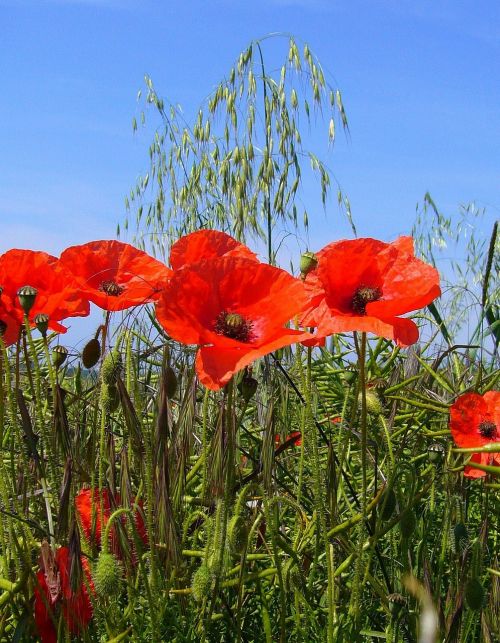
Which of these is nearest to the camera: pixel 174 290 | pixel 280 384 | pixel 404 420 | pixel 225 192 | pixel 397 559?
pixel 174 290

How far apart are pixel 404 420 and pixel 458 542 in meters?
0.64

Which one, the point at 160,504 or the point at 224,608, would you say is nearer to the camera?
the point at 160,504

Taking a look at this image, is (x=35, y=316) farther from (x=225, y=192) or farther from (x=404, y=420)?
(x=225, y=192)

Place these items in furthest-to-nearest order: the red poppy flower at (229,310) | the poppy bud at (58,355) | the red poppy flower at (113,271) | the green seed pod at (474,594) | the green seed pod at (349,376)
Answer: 1. the green seed pod at (349,376)
2. the poppy bud at (58,355)
3. the red poppy flower at (113,271)
4. the green seed pod at (474,594)
5. the red poppy flower at (229,310)

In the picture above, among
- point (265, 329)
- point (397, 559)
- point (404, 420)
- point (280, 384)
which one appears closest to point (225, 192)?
point (404, 420)

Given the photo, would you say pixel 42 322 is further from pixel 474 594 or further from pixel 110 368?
pixel 474 594

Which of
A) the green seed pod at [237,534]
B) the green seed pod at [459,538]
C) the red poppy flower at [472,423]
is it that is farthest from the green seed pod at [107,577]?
the red poppy flower at [472,423]

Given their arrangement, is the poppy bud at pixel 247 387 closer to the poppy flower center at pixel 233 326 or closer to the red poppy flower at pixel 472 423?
the poppy flower center at pixel 233 326

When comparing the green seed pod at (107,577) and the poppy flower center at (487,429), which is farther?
the poppy flower center at (487,429)

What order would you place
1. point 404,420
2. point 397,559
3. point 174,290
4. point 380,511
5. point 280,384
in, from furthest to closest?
point 404,420 < point 280,384 < point 397,559 < point 380,511 < point 174,290

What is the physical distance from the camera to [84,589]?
122 centimetres

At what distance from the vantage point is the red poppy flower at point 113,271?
1.20 metres

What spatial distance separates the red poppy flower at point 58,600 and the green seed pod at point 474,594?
45 centimetres

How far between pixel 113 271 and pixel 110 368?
0.23 metres
